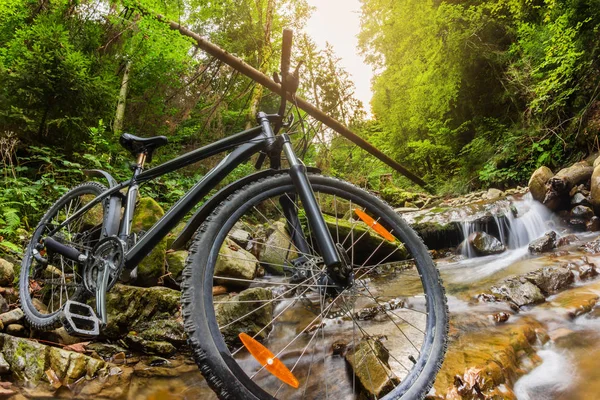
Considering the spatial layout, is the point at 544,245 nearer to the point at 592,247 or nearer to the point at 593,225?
the point at 592,247

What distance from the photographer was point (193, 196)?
160cm

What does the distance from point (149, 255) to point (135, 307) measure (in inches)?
36.4

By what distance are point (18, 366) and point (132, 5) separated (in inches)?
238

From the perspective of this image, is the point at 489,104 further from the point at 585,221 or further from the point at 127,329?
the point at 127,329

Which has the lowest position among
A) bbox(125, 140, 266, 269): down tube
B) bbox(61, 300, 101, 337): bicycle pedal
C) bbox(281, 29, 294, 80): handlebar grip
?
bbox(61, 300, 101, 337): bicycle pedal

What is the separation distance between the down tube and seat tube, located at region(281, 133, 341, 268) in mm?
280

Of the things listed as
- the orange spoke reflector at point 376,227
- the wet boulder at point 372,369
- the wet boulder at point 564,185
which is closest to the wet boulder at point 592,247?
the wet boulder at point 564,185

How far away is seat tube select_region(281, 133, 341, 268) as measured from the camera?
1.33m

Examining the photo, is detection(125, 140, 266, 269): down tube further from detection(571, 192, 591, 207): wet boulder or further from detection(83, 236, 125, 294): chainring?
detection(571, 192, 591, 207): wet boulder

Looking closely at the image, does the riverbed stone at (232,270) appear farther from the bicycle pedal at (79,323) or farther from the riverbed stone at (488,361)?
the riverbed stone at (488,361)

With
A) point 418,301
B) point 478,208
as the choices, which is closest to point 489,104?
point 478,208

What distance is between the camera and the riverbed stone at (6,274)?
289 cm

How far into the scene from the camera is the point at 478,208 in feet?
24.3

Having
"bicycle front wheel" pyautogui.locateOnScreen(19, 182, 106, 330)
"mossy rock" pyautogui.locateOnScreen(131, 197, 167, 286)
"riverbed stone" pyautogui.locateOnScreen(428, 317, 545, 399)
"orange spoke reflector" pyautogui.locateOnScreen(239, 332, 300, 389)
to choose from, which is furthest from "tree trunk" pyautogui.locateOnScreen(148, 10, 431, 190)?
"orange spoke reflector" pyautogui.locateOnScreen(239, 332, 300, 389)
